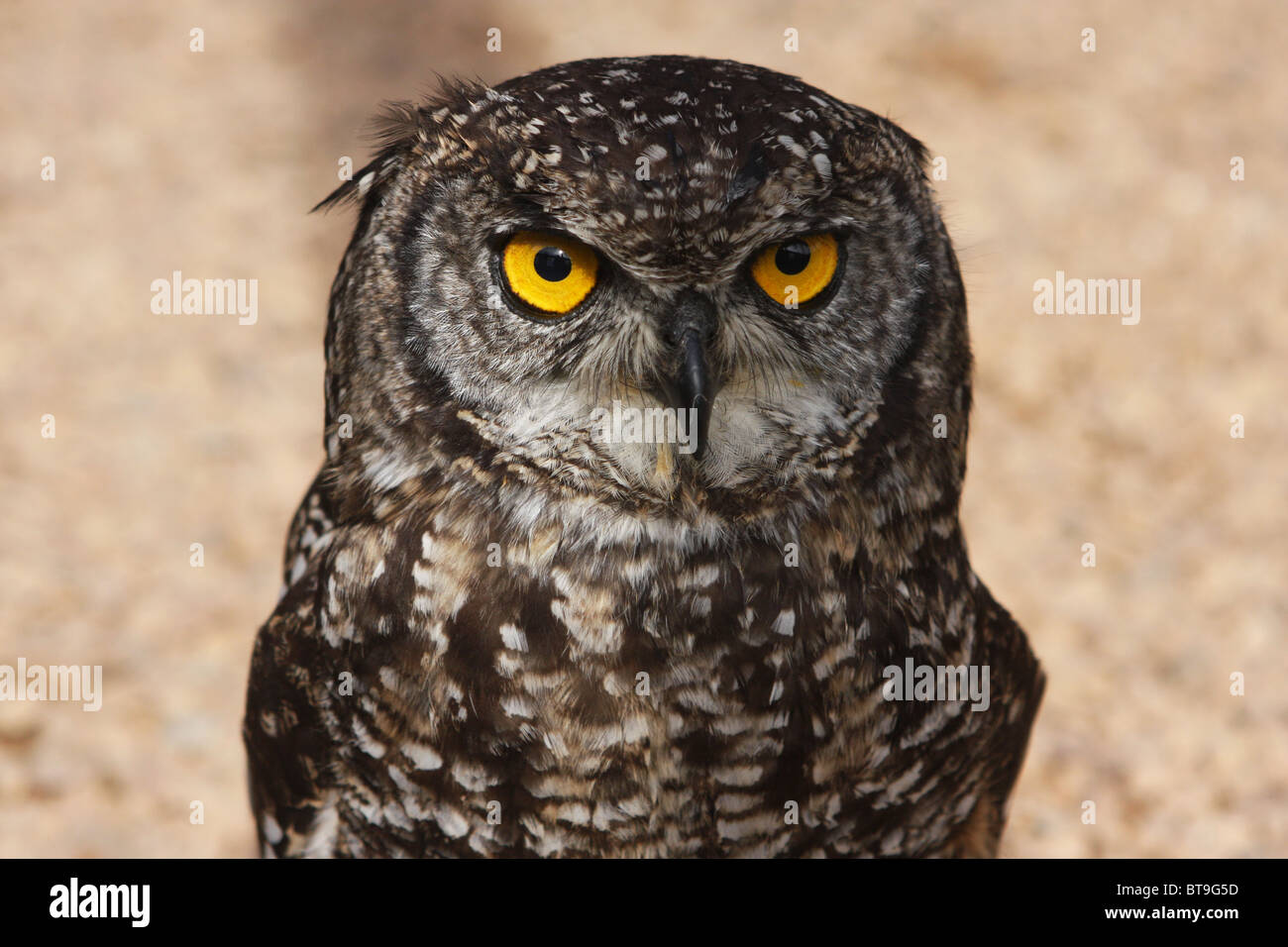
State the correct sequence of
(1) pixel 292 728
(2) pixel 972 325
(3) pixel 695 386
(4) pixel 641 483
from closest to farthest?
1. (3) pixel 695 386
2. (4) pixel 641 483
3. (1) pixel 292 728
4. (2) pixel 972 325

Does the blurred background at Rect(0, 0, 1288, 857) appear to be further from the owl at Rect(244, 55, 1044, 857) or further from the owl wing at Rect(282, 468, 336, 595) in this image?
the owl at Rect(244, 55, 1044, 857)

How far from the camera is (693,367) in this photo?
1880 mm

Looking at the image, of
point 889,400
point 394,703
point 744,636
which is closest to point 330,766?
point 394,703

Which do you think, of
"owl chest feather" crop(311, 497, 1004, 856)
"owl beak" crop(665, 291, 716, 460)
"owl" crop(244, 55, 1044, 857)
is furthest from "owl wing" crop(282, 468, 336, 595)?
"owl beak" crop(665, 291, 716, 460)

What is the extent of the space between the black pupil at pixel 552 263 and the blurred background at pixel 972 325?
2.18 metres

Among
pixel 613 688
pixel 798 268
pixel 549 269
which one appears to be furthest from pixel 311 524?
pixel 798 268

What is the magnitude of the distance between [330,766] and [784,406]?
1.21 meters

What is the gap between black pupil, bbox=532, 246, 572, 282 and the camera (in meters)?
1.91

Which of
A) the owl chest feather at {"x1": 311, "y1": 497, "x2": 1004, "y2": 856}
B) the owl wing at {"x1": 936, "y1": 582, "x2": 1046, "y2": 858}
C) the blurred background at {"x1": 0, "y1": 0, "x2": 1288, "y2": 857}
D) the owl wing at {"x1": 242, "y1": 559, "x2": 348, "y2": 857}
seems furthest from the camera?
the blurred background at {"x1": 0, "y1": 0, "x2": 1288, "y2": 857}

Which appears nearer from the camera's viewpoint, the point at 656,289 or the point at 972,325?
the point at 656,289

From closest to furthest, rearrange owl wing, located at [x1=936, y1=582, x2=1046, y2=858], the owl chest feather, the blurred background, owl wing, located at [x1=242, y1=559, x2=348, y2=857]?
the owl chest feather < owl wing, located at [x1=242, y1=559, x2=348, y2=857] < owl wing, located at [x1=936, y1=582, x2=1046, y2=858] < the blurred background

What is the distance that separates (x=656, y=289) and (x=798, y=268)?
0.24m

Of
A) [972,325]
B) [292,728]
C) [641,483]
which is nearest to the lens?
[641,483]

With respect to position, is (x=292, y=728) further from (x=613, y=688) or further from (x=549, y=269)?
(x=549, y=269)
